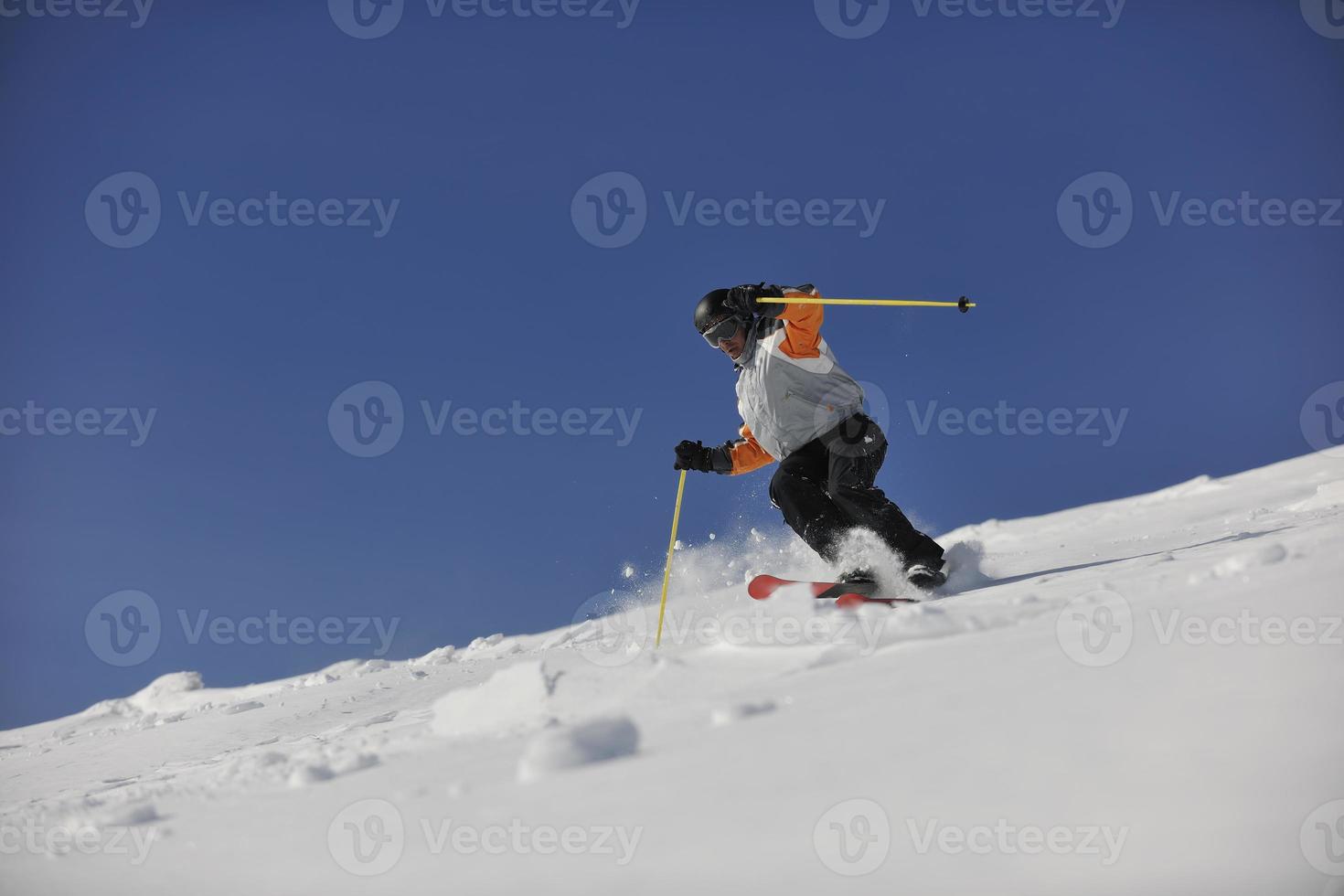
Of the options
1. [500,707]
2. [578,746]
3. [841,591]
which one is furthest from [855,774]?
[841,591]

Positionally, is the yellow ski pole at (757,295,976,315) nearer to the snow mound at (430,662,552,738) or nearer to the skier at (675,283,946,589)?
the skier at (675,283,946,589)

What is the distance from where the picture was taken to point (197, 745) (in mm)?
4258

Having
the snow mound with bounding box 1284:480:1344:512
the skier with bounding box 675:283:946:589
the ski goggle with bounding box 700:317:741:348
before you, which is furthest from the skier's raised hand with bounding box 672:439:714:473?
the snow mound with bounding box 1284:480:1344:512

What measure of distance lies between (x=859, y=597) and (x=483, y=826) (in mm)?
2622

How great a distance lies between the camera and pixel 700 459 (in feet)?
17.4

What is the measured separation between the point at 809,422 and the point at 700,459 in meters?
0.95

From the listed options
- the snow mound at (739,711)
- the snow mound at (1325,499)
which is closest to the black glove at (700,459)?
the snow mound at (739,711)

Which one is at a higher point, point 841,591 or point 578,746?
point 841,591

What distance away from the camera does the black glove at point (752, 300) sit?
4543mm

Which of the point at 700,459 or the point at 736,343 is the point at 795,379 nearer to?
the point at 736,343

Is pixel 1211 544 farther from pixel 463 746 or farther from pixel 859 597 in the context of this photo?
pixel 463 746

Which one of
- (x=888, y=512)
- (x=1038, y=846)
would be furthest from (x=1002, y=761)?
(x=888, y=512)

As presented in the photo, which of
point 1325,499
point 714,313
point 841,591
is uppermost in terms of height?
point 714,313

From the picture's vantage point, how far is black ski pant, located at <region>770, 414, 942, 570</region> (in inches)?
174
